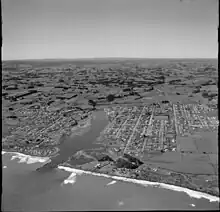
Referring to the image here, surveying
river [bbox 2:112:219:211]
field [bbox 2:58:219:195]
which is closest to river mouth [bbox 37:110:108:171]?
field [bbox 2:58:219:195]

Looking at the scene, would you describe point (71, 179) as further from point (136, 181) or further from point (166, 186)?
point (166, 186)

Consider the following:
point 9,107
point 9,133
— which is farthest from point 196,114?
point 9,107

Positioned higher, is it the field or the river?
the river

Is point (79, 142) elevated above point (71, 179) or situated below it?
below

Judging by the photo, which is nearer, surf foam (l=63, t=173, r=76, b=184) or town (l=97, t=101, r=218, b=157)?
surf foam (l=63, t=173, r=76, b=184)

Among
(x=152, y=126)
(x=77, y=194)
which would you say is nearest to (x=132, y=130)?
(x=152, y=126)

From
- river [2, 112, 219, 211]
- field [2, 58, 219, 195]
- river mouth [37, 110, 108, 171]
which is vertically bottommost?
river mouth [37, 110, 108, 171]

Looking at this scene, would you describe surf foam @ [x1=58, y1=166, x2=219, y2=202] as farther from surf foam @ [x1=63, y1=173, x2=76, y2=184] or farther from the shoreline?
surf foam @ [x1=63, y1=173, x2=76, y2=184]

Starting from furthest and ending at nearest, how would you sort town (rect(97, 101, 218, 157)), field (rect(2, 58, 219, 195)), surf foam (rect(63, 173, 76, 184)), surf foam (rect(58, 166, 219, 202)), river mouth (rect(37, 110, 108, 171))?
town (rect(97, 101, 218, 157)) < river mouth (rect(37, 110, 108, 171)) < field (rect(2, 58, 219, 195)) < surf foam (rect(63, 173, 76, 184)) < surf foam (rect(58, 166, 219, 202))

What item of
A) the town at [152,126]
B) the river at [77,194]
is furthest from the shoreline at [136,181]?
the town at [152,126]
